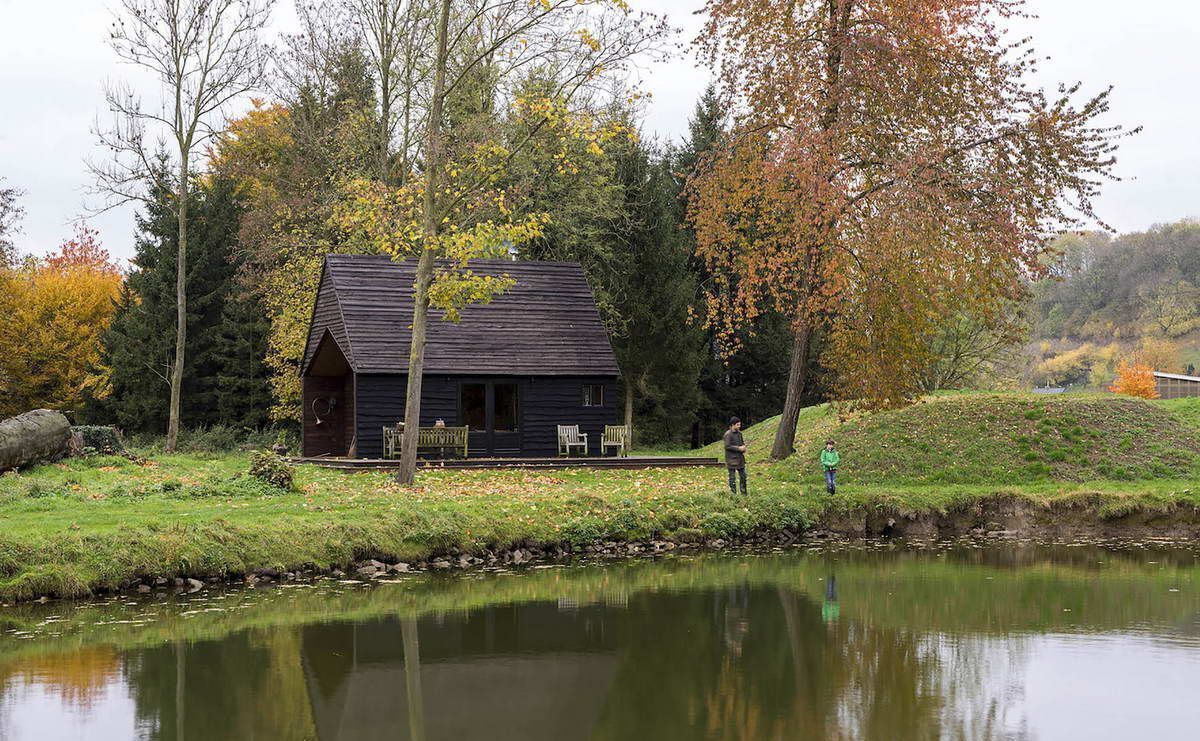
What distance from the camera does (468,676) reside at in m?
10.7

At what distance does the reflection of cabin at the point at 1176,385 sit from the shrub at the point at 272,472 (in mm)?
42789

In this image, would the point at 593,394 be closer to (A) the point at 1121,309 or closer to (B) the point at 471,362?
(B) the point at 471,362

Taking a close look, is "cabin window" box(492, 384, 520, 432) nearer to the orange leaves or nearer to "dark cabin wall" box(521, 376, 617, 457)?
"dark cabin wall" box(521, 376, 617, 457)

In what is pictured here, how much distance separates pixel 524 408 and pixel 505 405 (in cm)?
103

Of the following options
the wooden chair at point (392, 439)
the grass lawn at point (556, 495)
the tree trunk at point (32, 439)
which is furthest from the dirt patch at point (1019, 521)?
the tree trunk at point (32, 439)

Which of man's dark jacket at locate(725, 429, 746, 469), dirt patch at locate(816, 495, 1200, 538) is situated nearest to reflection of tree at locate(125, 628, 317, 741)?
man's dark jacket at locate(725, 429, 746, 469)

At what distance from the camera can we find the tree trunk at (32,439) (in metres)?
21.6

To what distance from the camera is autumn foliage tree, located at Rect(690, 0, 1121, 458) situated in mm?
24359

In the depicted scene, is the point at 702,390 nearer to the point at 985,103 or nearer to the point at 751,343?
the point at 751,343

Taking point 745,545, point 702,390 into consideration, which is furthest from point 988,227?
point 702,390

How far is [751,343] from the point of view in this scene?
1702 inches

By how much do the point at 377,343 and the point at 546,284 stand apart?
210 inches

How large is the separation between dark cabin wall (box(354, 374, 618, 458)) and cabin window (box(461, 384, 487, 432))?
1.23 metres

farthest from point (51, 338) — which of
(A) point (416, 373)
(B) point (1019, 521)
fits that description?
(B) point (1019, 521)
